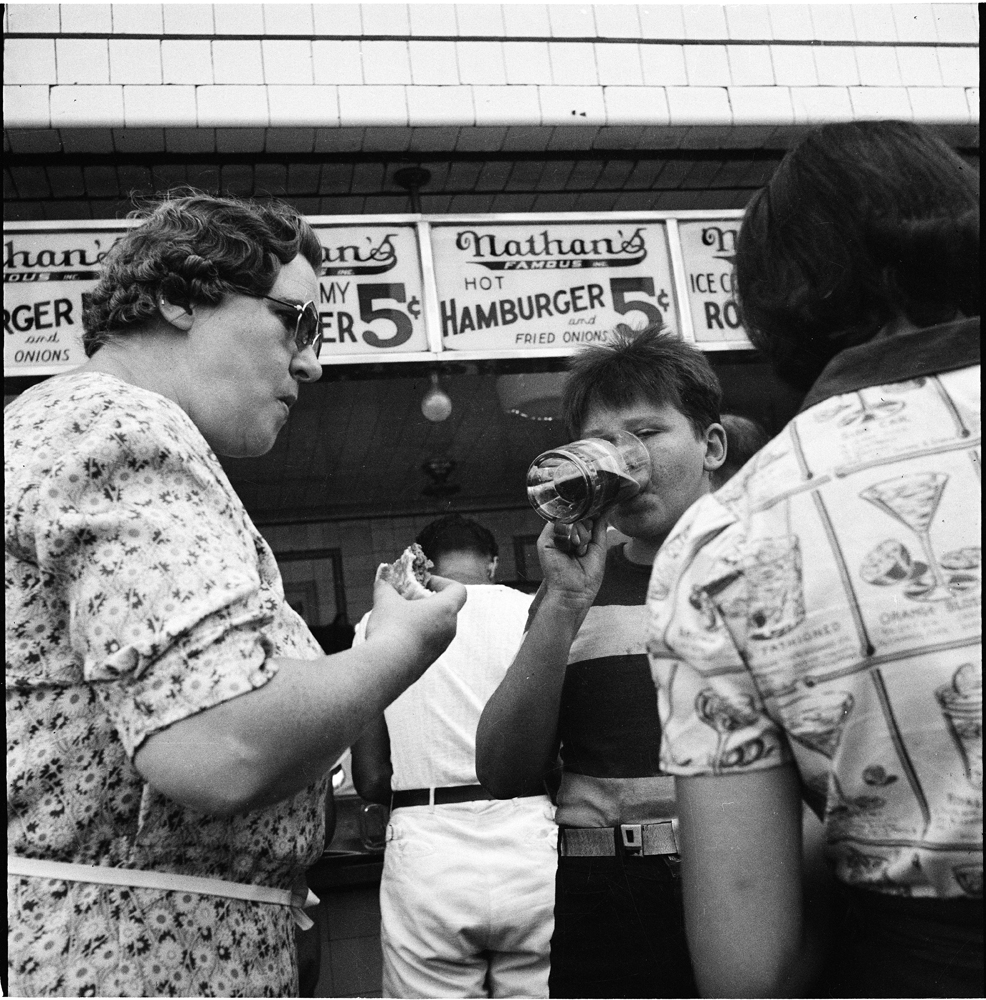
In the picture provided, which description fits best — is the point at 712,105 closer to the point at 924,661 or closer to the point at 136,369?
the point at 136,369

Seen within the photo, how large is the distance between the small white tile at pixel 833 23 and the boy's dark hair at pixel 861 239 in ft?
10.0

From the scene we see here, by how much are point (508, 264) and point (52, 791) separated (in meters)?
2.95

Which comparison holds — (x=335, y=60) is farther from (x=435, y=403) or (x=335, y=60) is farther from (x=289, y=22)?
(x=435, y=403)

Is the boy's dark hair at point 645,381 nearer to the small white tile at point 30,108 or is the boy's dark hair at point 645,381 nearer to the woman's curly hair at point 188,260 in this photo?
the woman's curly hair at point 188,260

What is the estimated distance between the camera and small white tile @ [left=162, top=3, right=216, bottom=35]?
321 centimetres

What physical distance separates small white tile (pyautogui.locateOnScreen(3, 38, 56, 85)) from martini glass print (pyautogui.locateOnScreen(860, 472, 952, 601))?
10.9ft

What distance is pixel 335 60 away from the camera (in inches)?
131

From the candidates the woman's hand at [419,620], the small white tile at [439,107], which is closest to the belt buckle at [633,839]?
the woman's hand at [419,620]

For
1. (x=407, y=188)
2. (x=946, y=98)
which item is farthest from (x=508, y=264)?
(x=946, y=98)

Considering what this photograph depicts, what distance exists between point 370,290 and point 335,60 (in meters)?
0.79

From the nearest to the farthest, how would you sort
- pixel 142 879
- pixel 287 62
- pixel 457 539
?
pixel 142 879
pixel 457 539
pixel 287 62

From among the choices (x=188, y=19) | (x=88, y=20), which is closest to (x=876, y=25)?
(x=188, y=19)

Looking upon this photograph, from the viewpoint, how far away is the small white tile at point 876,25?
136 inches

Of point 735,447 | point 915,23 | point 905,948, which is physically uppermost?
point 915,23
